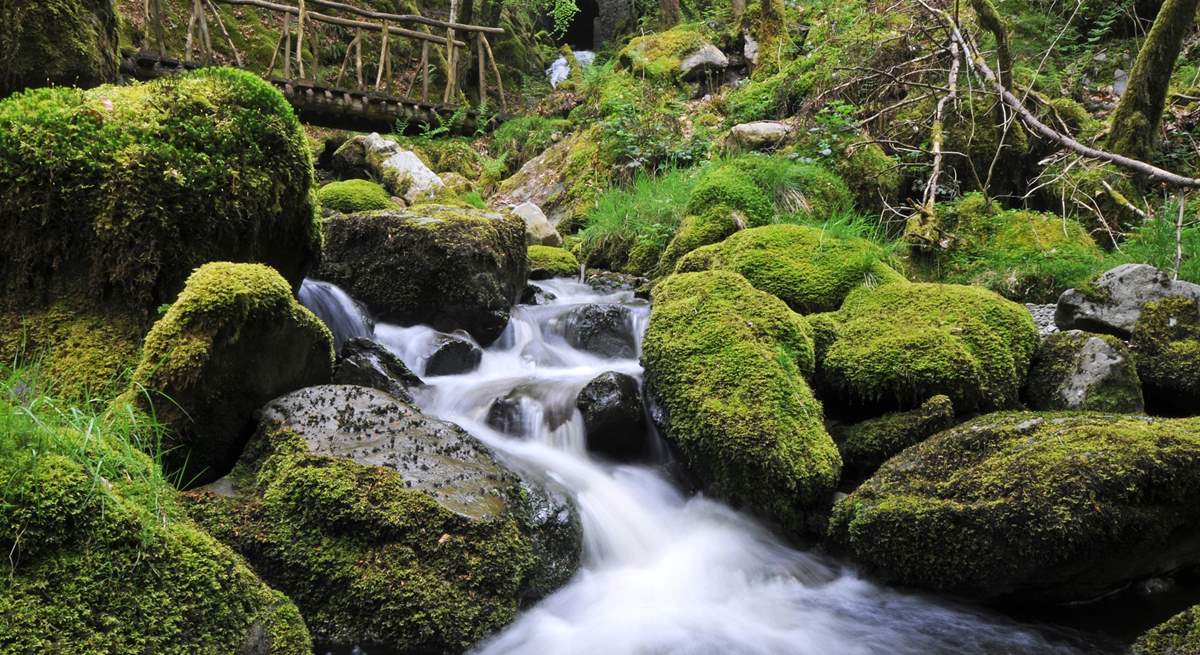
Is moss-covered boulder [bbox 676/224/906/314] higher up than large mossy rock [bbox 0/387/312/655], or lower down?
higher up

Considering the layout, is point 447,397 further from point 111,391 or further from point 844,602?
point 844,602

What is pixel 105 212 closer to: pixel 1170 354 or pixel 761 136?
pixel 1170 354

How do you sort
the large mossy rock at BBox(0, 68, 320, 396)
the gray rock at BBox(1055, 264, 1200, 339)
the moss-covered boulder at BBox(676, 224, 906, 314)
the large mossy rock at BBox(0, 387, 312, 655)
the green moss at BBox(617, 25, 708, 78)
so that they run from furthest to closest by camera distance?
the green moss at BBox(617, 25, 708, 78) → the moss-covered boulder at BBox(676, 224, 906, 314) → the gray rock at BBox(1055, 264, 1200, 339) → the large mossy rock at BBox(0, 68, 320, 396) → the large mossy rock at BBox(0, 387, 312, 655)

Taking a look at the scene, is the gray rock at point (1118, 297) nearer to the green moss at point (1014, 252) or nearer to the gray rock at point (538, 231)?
the green moss at point (1014, 252)

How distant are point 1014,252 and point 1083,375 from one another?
268 centimetres

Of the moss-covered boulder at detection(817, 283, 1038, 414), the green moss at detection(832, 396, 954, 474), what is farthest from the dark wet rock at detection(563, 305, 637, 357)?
the green moss at detection(832, 396, 954, 474)

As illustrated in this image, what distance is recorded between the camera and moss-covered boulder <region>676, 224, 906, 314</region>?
586 cm

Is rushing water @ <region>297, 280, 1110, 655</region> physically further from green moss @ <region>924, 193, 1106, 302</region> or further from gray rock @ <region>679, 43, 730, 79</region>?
gray rock @ <region>679, 43, 730, 79</region>

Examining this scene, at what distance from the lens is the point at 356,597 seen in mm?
2941

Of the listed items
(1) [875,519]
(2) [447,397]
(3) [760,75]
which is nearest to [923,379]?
(1) [875,519]

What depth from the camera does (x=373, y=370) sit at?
194 inches

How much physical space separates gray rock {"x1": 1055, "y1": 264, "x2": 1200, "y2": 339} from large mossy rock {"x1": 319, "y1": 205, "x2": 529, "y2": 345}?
14.6 feet

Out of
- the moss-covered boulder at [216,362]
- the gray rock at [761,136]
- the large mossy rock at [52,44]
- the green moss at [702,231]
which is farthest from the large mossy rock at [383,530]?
the gray rock at [761,136]

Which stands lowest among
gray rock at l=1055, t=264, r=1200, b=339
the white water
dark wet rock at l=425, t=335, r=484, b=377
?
dark wet rock at l=425, t=335, r=484, b=377
